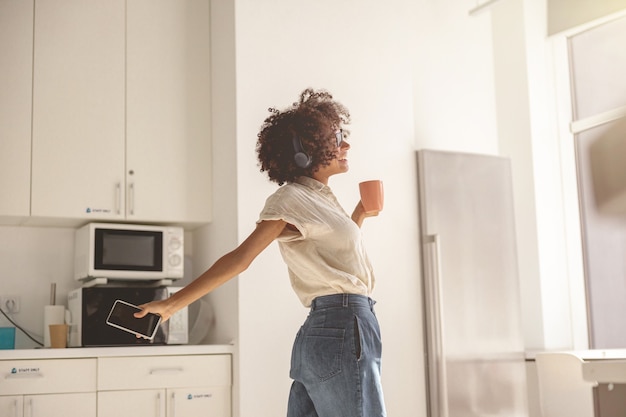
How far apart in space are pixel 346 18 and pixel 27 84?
4.81 feet

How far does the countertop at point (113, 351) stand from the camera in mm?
2986

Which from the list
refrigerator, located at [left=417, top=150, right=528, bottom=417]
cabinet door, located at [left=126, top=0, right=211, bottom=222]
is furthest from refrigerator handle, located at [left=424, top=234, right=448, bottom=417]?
cabinet door, located at [left=126, top=0, right=211, bottom=222]

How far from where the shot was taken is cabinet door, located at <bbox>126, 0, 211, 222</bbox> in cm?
357

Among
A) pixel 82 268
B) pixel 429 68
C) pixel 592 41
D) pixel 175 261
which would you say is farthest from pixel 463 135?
pixel 82 268

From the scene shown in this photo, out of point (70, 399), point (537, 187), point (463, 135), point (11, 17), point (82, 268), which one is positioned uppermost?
point (11, 17)

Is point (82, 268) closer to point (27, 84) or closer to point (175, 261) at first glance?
point (175, 261)

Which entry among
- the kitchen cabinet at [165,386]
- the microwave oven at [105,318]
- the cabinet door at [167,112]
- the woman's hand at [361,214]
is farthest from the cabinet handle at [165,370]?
the woman's hand at [361,214]

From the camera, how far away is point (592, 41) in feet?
14.2

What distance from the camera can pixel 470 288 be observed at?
3.74 m

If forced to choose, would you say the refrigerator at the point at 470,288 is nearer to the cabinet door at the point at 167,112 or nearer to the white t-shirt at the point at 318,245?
the cabinet door at the point at 167,112

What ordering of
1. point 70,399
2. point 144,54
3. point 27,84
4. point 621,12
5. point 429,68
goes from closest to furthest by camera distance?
point 70,399
point 27,84
point 144,54
point 621,12
point 429,68

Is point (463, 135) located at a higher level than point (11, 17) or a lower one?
lower

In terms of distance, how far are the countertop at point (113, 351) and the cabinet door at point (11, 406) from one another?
0.48 ft

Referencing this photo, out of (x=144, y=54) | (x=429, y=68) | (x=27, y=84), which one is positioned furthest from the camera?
(x=429, y=68)
